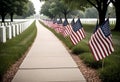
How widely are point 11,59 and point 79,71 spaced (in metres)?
2.98

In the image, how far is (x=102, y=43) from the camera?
27.9ft

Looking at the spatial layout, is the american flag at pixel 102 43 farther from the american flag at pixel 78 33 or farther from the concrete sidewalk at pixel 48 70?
the american flag at pixel 78 33

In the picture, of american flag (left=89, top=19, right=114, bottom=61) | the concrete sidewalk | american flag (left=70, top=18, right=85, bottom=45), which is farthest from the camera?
american flag (left=70, top=18, right=85, bottom=45)

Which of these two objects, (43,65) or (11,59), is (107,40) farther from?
(11,59)

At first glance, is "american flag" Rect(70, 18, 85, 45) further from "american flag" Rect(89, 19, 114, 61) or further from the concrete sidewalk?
"american flag" Rect(89, 19, 114, 61)

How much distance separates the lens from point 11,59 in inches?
413

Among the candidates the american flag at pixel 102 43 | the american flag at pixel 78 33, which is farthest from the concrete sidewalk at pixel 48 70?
the american flag at pixel 78 33

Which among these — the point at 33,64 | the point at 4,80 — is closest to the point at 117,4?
the point at 33,64

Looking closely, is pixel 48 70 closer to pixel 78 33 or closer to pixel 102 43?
pixel 102 43

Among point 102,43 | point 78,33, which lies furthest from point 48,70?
point 78,33

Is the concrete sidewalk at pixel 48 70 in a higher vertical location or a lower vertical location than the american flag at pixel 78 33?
lower

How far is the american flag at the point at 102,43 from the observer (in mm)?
8367

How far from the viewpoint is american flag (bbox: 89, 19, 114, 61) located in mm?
8367

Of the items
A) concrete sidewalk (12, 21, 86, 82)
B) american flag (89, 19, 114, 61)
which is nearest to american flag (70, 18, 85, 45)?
concrete sidewalk (12, 21, 86, 82)
